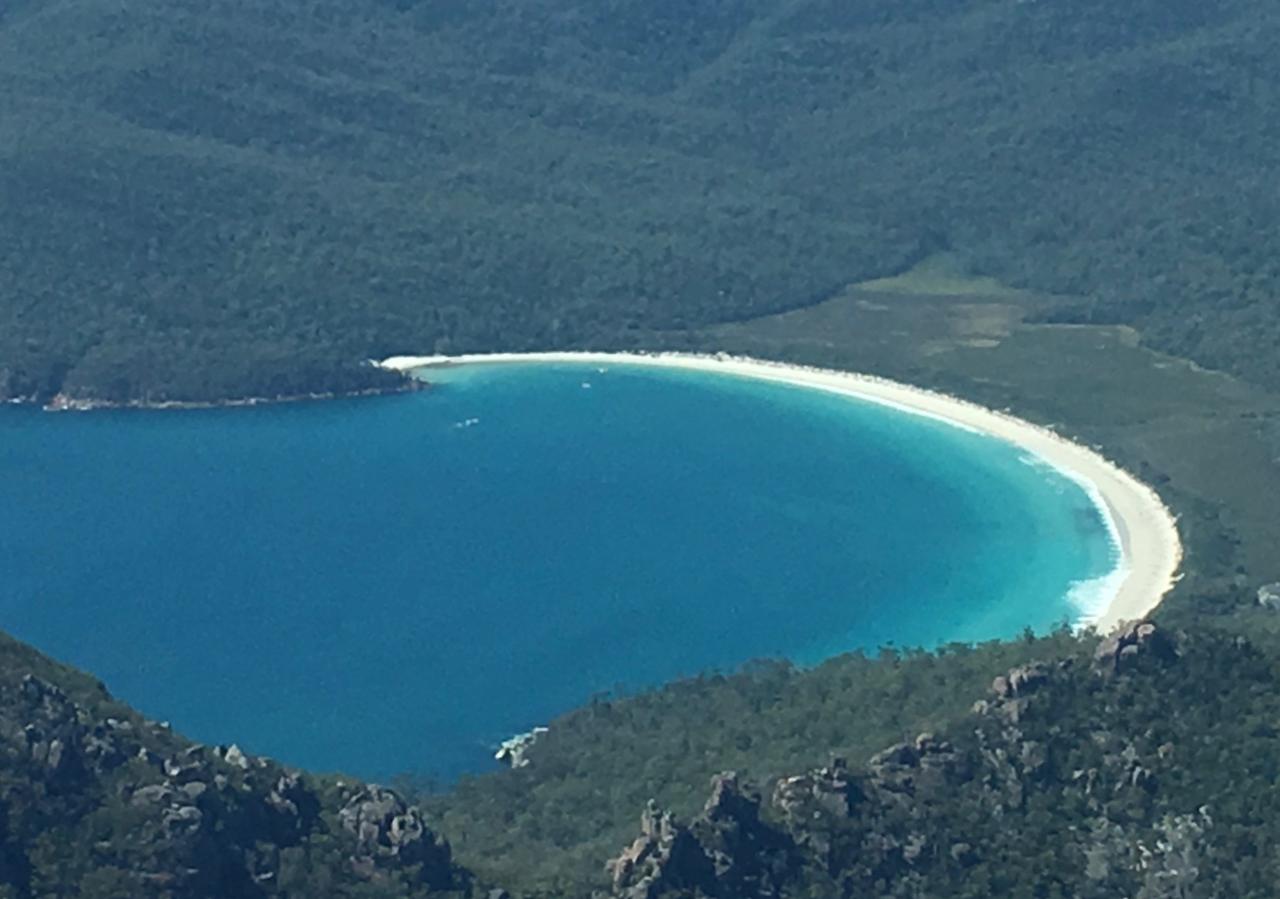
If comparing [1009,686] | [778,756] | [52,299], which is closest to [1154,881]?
[1009,686]

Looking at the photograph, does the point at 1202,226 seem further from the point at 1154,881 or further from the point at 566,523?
the point at 1154,881

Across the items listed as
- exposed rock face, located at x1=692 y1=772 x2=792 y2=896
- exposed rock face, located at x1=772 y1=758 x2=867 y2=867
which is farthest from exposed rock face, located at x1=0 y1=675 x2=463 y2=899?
exposed rock face, located at x1=772 y1=758 x2=867 y2=867

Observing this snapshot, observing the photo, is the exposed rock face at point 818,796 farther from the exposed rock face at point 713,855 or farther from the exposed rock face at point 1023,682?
the exposed rock face at point 1023,682

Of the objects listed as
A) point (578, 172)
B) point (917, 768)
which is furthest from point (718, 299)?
point (917, 768)

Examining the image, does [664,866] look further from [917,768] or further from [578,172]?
[578,172]

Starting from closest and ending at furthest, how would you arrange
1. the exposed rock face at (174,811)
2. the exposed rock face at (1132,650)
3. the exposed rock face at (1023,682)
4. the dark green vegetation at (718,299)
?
the exposed rock face at (174,811) < the dark green vegetation at (718,299) < the exposed rock face at (1023,682) < the exposed rock face at (1132,650)

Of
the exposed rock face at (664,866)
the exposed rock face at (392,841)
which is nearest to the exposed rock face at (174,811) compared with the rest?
the exposed rock face at (392,841)
